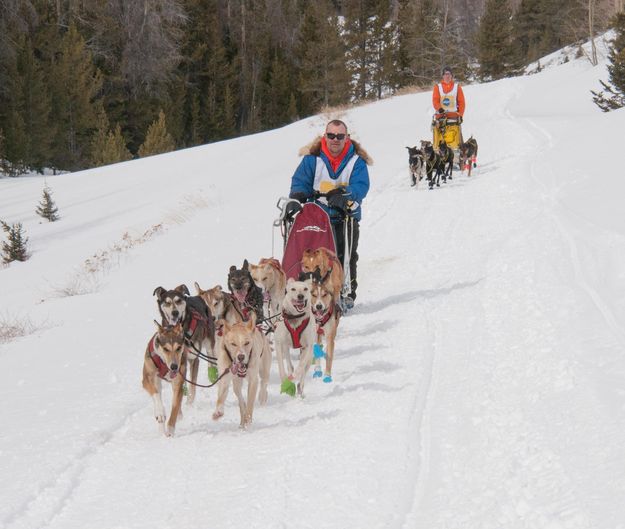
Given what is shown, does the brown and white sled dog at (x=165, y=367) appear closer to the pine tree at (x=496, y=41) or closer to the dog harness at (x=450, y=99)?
the dog harness at (x=450, y=99)

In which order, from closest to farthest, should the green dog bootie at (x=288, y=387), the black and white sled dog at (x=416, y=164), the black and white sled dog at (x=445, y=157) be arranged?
1. the green dog bootie at (x=288, y=387)
2. the black and white sled dog at (x=416, y=164)
3. the black and white sled dog at (x=445, y=157)

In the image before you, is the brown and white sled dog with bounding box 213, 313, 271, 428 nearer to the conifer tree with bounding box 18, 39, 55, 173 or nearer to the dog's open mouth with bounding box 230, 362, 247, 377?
the dog's open mouth with bounding box 230, 362, 247, 377

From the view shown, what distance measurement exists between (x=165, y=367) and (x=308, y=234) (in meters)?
2.64

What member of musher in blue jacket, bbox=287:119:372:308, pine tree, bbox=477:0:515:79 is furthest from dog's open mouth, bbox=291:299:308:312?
pine tree, bbox=477:0:515:79

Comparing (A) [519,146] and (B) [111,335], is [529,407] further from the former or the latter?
(A) [519,146]

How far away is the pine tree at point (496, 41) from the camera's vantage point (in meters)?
52.9

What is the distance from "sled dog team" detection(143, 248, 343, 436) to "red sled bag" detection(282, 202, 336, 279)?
0.66 ft

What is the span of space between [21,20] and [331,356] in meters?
30.4

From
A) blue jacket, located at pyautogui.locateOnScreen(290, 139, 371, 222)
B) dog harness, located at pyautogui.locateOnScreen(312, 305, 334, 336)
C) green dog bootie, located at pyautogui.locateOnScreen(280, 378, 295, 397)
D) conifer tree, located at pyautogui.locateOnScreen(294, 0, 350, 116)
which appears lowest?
green dog bootie, located at pyautogui.locateOnScreen(280, 378, 295, 397)

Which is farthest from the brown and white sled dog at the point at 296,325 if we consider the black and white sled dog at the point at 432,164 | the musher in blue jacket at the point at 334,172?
the black and white sled dog at the point at 432,164

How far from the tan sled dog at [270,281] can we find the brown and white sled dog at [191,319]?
894mm

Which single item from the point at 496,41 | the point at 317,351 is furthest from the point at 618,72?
the point at 496,41

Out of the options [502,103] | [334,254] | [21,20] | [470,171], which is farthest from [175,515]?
[21,20]

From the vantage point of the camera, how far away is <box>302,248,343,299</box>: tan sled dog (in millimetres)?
6664
